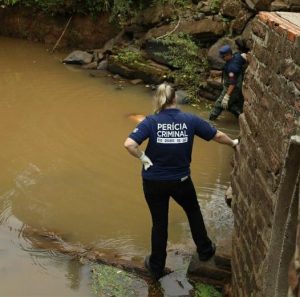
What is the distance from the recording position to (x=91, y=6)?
48.0 ft

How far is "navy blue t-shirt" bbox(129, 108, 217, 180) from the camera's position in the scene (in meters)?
4.41

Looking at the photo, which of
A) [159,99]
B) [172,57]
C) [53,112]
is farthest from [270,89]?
[172,57]

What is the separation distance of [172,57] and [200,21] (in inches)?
42.5

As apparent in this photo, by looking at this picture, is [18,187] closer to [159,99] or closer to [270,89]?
[159,99]

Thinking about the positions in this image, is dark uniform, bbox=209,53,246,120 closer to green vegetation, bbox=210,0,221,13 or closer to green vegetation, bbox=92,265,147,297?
green vegetation, bbox=210,0,221,13

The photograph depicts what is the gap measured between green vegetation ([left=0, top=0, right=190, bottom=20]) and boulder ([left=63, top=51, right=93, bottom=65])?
1.53 metres

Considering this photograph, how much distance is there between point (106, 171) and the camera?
7.48 meters

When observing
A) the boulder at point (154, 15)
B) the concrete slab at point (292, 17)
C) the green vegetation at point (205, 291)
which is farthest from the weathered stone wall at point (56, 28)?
the concrete slab at point (292, 17)

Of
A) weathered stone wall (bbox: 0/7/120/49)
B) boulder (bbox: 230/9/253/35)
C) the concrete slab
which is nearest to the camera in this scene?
the concrete slab

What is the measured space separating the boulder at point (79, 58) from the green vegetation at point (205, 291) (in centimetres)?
913

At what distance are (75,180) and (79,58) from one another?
660 cm

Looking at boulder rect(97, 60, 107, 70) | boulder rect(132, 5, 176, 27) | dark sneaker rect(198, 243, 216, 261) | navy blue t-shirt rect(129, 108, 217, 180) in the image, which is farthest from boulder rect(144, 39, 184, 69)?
navy blue t-shirt rect(129, 108, 217, 180)

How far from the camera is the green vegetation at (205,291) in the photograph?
15.8ft

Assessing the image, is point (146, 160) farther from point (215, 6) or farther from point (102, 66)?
point (102, 66)
